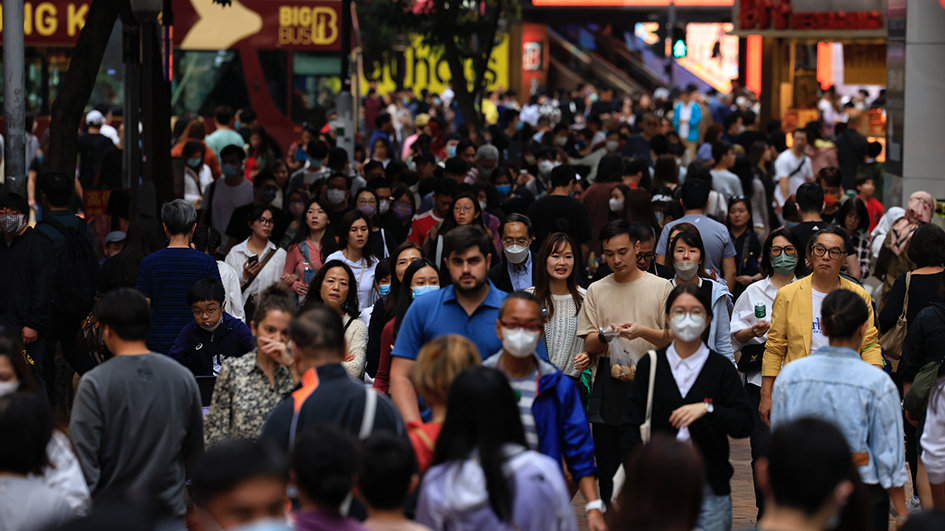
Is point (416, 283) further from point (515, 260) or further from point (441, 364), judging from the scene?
point (441, 364)

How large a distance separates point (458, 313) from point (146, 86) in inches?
234

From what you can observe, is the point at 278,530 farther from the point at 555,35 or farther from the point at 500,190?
the point at 555,35

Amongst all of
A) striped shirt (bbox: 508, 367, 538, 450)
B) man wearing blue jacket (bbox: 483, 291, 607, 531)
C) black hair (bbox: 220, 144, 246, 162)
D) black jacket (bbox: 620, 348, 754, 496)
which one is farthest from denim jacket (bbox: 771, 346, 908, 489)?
black hair (bbox: 220, 144, 246, 162)

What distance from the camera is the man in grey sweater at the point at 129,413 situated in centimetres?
462

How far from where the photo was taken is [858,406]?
4793 mm

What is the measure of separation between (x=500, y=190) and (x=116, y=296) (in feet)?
22.8

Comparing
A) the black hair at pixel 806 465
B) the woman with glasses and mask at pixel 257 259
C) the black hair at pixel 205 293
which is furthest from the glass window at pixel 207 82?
the black hair at pixel 806 465

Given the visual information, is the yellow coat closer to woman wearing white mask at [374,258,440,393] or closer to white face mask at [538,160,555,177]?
woman wearing white mask at [374,258,440,393]

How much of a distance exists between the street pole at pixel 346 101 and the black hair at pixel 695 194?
22.7 feet

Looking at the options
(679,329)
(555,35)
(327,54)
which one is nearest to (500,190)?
(679,329)

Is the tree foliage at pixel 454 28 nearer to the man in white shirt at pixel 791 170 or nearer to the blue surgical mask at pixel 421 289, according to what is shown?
the man in white shirt at pixel 791 170

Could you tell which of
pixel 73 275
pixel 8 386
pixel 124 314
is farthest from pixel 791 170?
pixel 8 386

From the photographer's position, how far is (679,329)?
503cm

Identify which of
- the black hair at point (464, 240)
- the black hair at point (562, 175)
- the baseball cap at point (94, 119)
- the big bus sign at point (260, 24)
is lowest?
the black hair at point (464, 240)
